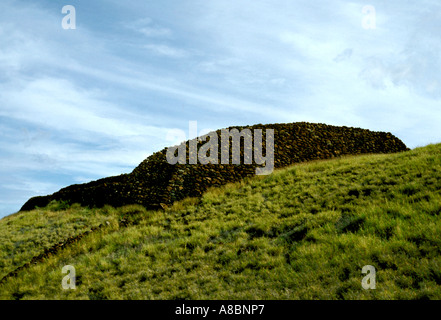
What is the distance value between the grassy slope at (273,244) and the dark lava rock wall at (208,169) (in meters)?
1.11

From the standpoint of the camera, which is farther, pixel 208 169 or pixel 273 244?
pixel 208 169

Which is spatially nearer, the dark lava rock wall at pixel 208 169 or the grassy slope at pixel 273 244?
the grassy slope at pixel 273 244

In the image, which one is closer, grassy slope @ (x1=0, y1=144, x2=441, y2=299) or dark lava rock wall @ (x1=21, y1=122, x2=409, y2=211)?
grassy slope @ (x1=0, y1=144, x2=441, y2=299)

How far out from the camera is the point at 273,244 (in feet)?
29.1

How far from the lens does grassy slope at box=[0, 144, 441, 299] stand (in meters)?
6.54

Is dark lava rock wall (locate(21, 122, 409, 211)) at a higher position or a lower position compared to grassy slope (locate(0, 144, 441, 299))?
higher

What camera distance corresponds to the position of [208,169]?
679 inches

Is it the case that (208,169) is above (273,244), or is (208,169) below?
above

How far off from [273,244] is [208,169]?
8.85 meters

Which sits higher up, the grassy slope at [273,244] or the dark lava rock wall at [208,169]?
the dark lava rock wall at [208,169]

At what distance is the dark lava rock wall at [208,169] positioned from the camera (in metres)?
16.0

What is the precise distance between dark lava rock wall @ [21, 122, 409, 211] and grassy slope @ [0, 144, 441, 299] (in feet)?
3.65

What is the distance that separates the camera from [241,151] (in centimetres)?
1892
